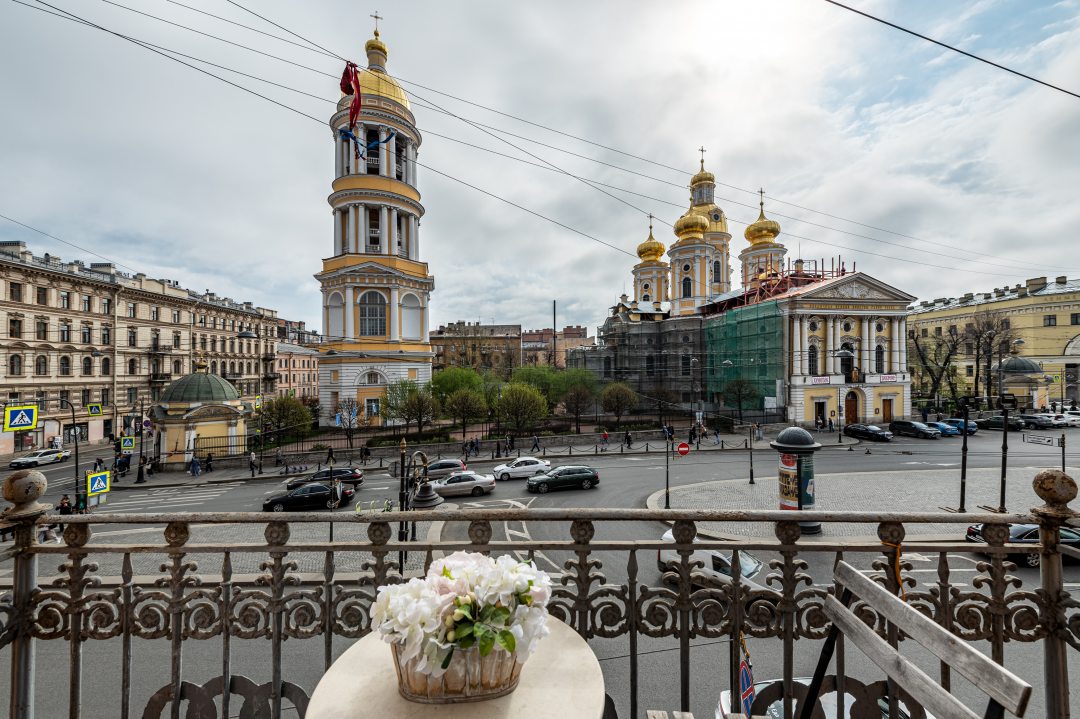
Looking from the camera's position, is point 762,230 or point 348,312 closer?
point 348,312

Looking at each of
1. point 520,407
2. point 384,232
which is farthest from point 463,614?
point 384,232

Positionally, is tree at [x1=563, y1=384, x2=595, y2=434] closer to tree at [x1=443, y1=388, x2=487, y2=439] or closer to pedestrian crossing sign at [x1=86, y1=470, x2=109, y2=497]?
tree at [x1=443, y1=388, x2=487, y2=439]

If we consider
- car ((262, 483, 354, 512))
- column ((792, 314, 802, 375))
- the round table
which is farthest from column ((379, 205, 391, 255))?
the round table

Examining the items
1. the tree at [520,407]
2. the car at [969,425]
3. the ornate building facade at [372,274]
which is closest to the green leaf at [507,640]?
the tree at [520,407]

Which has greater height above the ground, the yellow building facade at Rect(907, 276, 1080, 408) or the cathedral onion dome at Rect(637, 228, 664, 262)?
the cathedral onion dome at Rect(637, 228, 664, 262)

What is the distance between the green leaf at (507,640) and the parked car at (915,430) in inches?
1630

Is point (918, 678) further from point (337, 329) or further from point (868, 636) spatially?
point (337, 329)

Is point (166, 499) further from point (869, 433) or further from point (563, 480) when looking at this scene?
point (869, 433)

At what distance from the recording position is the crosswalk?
18359mm

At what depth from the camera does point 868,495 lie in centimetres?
1788

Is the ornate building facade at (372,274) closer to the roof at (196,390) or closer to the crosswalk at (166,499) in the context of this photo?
the roof at (196,390)

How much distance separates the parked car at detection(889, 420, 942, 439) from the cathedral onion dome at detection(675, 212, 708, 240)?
2888cm

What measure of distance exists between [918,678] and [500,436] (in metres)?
30.8

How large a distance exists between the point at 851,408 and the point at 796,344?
8.10 metres
